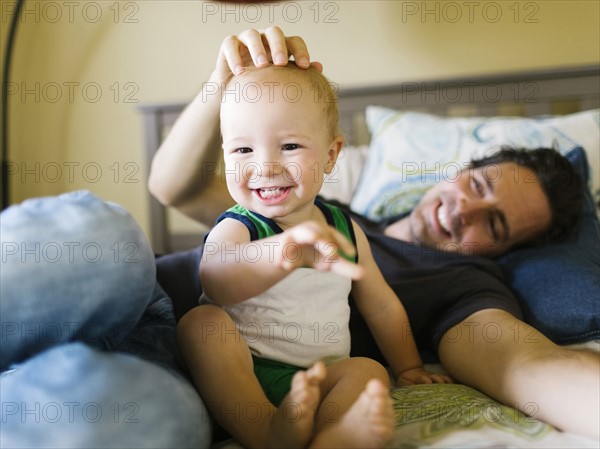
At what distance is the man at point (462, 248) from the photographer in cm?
87

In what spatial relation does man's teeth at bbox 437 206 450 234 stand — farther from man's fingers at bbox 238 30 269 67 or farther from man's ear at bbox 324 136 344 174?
man's fingers at bbox 238 30 269 67

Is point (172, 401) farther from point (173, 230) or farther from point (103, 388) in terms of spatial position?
point (173, 230)

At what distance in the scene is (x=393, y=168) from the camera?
5.50 ft

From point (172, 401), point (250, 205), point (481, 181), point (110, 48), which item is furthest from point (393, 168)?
point (110, 48)

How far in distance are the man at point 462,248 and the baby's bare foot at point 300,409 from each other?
36 cm

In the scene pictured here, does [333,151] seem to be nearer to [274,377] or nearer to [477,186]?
[274,377]

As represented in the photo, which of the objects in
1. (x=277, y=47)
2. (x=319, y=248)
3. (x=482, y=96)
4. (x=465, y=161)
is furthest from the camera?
(x=482, y=96)

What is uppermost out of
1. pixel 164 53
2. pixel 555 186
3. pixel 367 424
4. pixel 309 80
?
Result: pixel 164 53

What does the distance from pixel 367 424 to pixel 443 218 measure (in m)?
0.85

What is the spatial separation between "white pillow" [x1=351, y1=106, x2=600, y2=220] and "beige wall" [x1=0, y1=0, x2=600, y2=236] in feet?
1.39

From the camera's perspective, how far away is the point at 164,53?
237 centimetres

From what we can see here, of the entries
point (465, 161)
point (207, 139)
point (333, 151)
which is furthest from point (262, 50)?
point (465, 161)

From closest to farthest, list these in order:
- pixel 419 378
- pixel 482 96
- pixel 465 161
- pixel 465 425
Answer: pixel 465 425
pixel 419 378
pixel 465 161
pixel 482 96

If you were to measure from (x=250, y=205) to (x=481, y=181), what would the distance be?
2.59 feet
